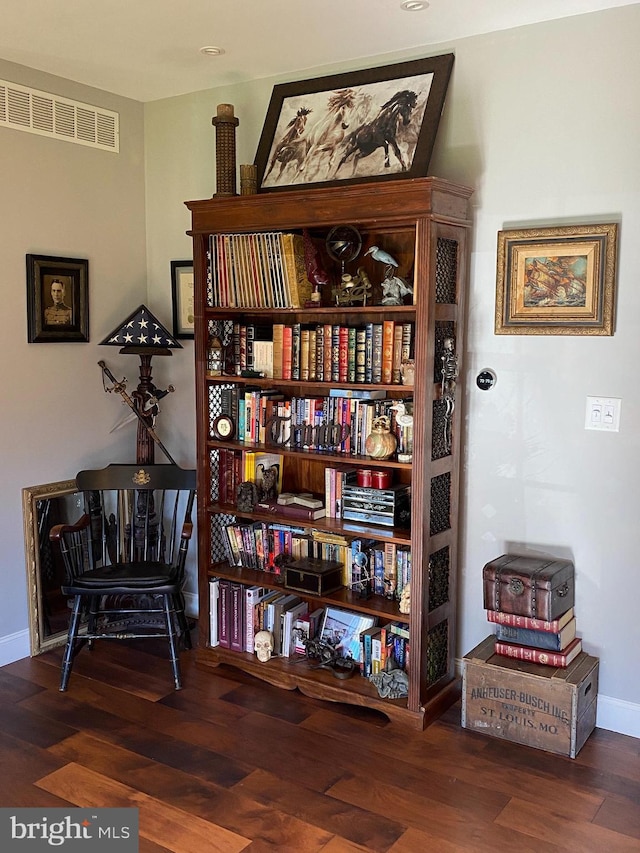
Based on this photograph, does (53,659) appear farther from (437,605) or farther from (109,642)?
(437,605)

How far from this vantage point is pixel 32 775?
2672 mm

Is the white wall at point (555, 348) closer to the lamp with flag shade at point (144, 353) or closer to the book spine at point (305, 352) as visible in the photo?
the book spine at point (305, 352)

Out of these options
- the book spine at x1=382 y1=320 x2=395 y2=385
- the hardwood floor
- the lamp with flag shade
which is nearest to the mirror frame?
the hardwood floor

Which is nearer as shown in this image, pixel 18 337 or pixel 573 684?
pixel 573 684

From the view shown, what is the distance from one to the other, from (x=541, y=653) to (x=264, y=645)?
1.14m

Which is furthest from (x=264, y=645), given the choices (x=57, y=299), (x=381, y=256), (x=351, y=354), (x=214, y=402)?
(x=57, y=299)

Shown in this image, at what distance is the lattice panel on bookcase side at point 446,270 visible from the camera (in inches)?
117

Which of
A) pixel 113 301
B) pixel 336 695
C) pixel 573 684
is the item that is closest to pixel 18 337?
pixel 113 301

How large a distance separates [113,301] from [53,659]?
1.72 meters

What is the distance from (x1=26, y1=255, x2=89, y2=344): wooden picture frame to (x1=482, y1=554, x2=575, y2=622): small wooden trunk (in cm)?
217

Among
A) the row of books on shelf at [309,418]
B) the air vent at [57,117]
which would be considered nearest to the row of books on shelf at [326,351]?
the row of books on shelf at [309,418]

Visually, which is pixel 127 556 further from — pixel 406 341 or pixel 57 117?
pixel 57 117

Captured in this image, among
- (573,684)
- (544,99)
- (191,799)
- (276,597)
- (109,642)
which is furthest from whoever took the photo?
(109,642)

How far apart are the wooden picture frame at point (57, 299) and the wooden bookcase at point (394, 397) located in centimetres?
68
